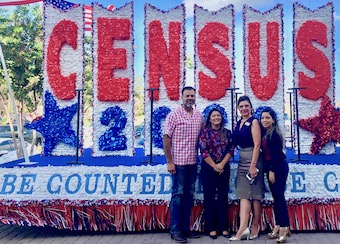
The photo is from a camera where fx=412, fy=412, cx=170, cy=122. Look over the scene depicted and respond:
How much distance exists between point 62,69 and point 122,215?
248 cm

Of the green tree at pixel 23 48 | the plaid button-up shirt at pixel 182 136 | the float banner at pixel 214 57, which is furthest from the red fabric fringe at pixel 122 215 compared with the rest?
the green tree at pixel 23 48

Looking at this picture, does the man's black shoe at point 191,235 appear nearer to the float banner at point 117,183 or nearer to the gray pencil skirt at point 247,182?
the float banner at point 117,183

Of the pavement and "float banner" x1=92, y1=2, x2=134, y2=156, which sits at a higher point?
"float banner" x1=92, y1=2, x2=134, y2=156

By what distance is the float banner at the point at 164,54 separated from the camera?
5891mm

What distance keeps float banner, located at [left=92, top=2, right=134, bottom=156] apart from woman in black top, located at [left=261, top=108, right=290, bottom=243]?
2315mm

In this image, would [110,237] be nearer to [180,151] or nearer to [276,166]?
[180,151]

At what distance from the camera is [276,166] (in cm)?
414

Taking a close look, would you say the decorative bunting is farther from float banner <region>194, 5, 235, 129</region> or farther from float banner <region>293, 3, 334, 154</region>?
float banner <region>194, 5, 235, 129</region>

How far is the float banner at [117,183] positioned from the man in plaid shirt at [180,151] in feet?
0.99

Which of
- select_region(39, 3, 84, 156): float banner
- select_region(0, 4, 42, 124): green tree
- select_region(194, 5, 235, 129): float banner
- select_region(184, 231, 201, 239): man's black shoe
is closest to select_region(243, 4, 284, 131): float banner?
select_region(194, 5, 235, 129): float banner

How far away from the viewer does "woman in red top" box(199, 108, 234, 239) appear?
423cm

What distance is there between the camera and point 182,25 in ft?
19.4

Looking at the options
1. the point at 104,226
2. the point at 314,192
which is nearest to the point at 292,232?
the point at 314,192

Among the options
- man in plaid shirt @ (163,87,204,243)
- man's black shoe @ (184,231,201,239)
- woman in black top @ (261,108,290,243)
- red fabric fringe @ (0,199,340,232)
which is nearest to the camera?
woman in black top @ (261,108,290,243)
